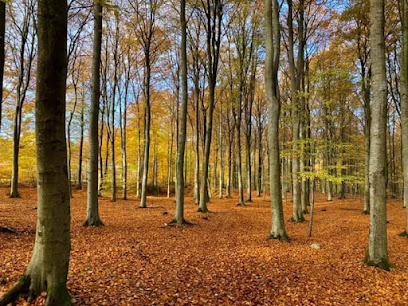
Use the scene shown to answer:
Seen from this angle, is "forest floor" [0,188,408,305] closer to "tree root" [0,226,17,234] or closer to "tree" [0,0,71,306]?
"tree root" [0,226,17,234]

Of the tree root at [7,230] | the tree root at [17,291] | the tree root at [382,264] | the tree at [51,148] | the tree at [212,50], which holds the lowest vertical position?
the tree root at [382,264]

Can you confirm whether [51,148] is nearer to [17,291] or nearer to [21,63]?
[17,291]

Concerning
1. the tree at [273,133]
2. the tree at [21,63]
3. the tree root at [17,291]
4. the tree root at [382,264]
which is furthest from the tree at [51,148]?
the tree at [21,63]

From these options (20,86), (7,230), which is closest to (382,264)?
(7,230)

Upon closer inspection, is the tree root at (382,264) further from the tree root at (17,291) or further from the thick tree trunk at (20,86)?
the thick tree trunk at (20,86)

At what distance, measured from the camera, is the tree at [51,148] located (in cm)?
252

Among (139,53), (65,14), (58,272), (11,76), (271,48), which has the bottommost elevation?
(58,272)

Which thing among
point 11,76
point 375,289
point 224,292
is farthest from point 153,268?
point 11,76

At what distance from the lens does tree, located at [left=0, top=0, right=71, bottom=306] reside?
8.27 feet

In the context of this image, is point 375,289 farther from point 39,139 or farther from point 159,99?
point 159,99

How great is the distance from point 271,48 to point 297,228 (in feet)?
22.9

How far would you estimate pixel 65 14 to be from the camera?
2623 mm

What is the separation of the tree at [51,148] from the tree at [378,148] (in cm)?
565

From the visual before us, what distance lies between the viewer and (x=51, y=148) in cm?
255
